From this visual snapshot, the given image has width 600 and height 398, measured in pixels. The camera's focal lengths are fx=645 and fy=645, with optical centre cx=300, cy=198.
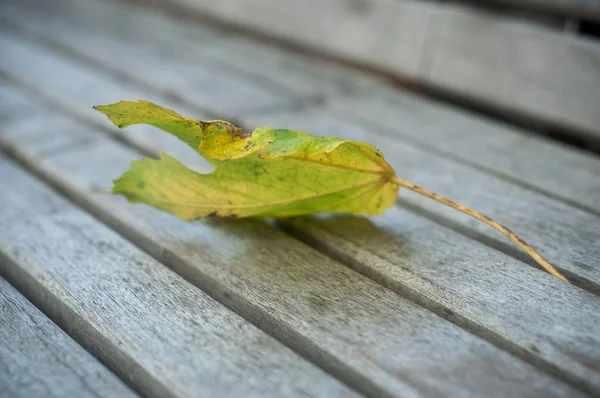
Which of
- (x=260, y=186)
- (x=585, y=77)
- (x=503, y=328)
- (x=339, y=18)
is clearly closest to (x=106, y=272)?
(x=260, y=186)

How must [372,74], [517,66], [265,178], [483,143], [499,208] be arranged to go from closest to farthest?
[265,178] < [499,208] < [483,143] < [517,66] < [372,74]

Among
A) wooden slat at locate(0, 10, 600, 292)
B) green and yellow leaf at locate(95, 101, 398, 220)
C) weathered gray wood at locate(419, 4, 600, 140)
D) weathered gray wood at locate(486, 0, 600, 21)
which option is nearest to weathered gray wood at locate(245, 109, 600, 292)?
wooden slat at locate(0, 10, 600, 292)

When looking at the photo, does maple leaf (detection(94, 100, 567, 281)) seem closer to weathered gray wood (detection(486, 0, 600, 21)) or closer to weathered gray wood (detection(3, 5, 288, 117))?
weathered gray wood (detection(3, 5, 288, 117))

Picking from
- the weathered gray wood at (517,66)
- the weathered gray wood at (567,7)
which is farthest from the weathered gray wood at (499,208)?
the weathered gray wood at (567,7)

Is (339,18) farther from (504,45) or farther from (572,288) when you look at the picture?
(572,288)

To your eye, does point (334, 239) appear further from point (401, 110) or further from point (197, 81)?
point (197, 81)

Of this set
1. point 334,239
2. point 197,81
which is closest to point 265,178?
point 334,239
